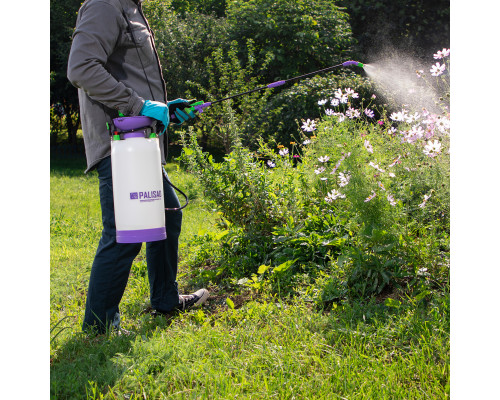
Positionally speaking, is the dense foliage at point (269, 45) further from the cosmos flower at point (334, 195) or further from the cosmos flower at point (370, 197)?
the cosmos flower at point (370, 197)

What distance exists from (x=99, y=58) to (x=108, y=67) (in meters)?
0.21

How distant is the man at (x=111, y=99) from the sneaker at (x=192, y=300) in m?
0.06

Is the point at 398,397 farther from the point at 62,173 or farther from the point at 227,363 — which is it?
the point at 62,173

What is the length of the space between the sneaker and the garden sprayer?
0.66 m

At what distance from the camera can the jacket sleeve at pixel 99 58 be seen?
2309 millimetres

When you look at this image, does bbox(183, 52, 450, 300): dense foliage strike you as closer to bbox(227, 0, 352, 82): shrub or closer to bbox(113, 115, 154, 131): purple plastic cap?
bbox(113, 115, 154, 131): purple plastic cap

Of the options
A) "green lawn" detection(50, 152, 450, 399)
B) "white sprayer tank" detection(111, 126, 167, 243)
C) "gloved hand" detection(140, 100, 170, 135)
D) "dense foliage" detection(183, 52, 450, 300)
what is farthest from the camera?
"dense foliage" detection(183, 52, 450, 300)

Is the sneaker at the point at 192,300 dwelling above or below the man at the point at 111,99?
below

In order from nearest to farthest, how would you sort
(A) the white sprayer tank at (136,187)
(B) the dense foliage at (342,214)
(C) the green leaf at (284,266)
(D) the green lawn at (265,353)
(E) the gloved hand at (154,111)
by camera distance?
1. (D) the green lawn at (265,353)
2. (A) the white sprayer tank at (136,187)
3. (E) the gloved hand at (154,111)
4. (B) the dense foliage at (342,214)
5. (C) the green leaf at (284,266)

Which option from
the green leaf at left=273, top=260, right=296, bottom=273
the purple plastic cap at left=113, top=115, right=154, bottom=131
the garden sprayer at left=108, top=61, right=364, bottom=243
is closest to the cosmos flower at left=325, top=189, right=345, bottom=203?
the green leaf at left=273, top=260, right=296, bottom=273

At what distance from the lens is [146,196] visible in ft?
7.49

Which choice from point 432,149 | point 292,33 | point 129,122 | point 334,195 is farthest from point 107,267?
point 292,33

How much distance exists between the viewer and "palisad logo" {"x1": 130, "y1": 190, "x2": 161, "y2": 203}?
7.43ft

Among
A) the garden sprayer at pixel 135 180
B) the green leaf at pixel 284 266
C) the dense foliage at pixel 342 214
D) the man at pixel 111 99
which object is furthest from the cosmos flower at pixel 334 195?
the garden sprayer at pixel 135 180
